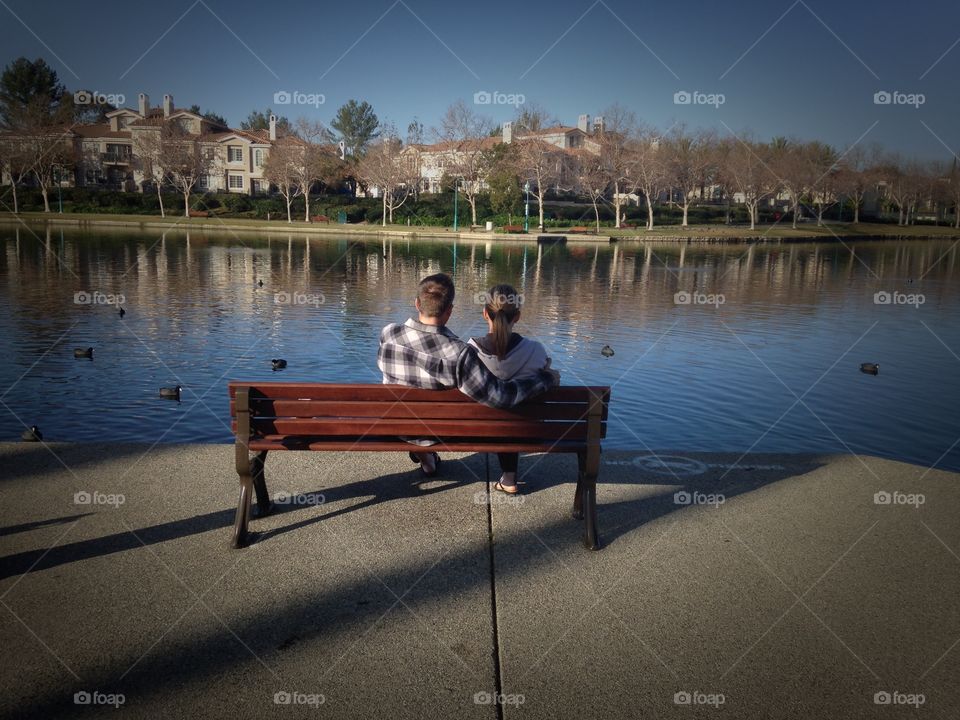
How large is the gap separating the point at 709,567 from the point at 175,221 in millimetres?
63739

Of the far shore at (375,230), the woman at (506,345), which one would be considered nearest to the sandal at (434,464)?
the woman at (506,345)

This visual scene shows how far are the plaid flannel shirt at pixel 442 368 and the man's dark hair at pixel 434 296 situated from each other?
0.39ft

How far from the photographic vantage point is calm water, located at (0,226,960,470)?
34.0ft

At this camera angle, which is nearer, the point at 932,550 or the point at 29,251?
the point at 932,550

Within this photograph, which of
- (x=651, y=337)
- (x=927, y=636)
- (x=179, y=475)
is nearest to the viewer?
(x=927, y=636)

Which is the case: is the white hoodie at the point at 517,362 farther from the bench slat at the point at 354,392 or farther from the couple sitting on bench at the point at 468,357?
the bench slat at the point at 354,392

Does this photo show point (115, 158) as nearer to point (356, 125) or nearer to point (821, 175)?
point (356, 125)

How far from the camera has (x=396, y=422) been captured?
16.4ft

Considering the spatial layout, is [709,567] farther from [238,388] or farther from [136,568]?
[136,568]

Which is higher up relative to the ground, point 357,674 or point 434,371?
point 434,371

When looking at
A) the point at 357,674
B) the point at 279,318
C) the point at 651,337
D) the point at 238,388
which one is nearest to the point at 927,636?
the point at 357,674

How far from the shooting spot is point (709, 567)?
15.8 ft

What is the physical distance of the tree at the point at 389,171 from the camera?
68.1 metres

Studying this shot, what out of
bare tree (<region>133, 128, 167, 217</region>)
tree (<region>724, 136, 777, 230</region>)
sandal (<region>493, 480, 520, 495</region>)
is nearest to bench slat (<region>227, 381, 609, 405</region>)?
sandal (<region>493, 480, 520, 495</region>)
